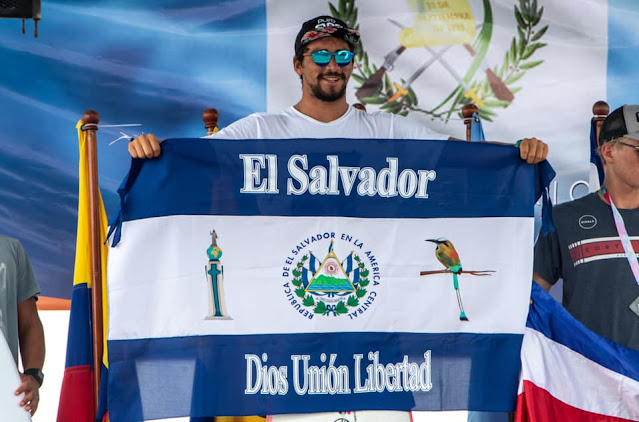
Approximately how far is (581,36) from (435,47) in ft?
2.60

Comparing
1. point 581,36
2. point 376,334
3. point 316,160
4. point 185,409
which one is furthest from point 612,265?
point 581,36

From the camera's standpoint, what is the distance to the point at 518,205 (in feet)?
10.7

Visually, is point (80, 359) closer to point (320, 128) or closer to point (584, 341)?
point (320, 128)

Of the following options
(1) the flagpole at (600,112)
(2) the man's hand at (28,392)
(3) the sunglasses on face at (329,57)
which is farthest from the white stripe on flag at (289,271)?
(1) the flagpole at (600,112)

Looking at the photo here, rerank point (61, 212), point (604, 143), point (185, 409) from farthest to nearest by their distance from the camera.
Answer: point (61, 212), point (604, 143), point (185, 409)

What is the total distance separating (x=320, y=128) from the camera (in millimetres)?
3354

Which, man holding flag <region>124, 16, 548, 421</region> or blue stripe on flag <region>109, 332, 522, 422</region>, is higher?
man holding flag <region>124, 16, 548, 421</region>

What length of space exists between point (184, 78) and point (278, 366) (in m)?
2.27

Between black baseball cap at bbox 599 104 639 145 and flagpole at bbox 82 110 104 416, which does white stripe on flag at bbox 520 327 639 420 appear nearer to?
black baseball cap at bbox 599 104 639 145

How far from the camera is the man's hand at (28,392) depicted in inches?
121

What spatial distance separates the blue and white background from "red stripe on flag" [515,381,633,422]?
78.3 inches

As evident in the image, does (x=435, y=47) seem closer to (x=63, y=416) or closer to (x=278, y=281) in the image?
(x=278, y=281)

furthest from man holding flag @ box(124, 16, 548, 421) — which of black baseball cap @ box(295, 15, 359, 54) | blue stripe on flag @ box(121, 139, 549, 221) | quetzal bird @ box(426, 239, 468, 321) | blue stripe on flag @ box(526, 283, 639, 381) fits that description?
blue stripe on flag @ box(526, 283, 639, 381)

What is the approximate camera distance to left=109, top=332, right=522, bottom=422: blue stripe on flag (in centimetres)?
310
